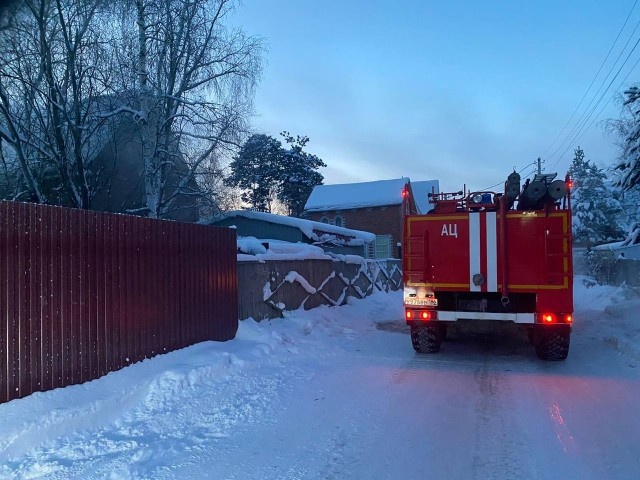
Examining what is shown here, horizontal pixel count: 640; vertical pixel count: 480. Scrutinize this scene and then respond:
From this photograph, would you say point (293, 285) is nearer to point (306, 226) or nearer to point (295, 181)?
point (306, 226)

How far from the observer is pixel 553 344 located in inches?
370

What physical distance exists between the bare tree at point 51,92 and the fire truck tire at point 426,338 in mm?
9780

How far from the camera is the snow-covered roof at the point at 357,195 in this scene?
1626 inches

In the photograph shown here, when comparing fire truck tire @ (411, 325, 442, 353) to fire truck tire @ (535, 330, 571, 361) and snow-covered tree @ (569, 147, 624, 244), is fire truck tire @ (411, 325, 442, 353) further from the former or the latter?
snow-covered tree @ (569, 147, 624, 244)

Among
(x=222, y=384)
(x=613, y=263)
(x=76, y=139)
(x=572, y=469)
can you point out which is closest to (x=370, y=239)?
(x=613, y=263)

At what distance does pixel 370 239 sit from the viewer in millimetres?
32562

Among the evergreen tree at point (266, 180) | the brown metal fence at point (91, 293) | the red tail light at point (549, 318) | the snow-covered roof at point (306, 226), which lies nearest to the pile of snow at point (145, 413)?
the brown metal fence at point (91, 293)

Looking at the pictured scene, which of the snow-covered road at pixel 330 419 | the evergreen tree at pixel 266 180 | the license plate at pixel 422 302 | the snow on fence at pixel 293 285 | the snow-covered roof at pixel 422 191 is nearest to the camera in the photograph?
the snow-covered road at pixel 330 419

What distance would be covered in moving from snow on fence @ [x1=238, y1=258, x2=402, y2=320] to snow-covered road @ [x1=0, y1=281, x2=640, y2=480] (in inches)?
61.9

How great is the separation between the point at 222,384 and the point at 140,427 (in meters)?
1.78

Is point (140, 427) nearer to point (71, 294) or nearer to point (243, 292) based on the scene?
point (71, 294)

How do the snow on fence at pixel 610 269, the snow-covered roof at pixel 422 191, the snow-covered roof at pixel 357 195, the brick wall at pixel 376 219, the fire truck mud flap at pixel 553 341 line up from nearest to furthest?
the fire truck mud flap at pixel 553 341 < the snow on fence at pixel 610 269 < the brick wall at pixel 376 219 < the snow-covered roof at pixel 357 195 < the snow-covered roof at pixel 422 191

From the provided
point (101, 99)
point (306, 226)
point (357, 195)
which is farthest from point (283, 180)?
point (101, 99)

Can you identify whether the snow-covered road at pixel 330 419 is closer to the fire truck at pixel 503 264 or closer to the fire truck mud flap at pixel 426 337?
the fire truck mud flap at pixel 426 337
